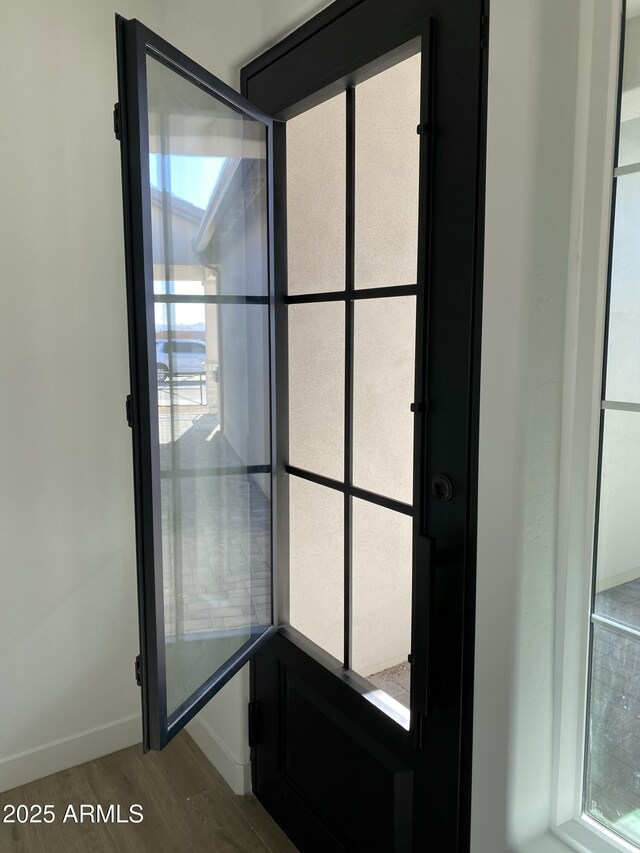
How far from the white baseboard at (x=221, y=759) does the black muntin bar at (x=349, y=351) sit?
2.41 feet

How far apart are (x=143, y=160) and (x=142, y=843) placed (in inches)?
72.6

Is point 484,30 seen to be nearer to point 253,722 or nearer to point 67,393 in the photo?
point 67,393

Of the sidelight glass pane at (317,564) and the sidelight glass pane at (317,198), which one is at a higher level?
the sidelight glass pane at (317,198)

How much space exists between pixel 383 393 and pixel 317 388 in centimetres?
18

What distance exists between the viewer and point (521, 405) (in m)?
1.11

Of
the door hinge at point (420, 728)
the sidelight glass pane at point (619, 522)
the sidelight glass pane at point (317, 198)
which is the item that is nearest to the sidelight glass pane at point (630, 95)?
the sidelight glass pane at point (619, 522)

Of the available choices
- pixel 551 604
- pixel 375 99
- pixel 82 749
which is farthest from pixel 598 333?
pixel 82 749

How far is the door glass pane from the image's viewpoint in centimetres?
146

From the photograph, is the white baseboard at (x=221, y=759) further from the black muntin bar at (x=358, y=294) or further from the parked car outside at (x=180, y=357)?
the black muntin bar at (x=358, y=294)

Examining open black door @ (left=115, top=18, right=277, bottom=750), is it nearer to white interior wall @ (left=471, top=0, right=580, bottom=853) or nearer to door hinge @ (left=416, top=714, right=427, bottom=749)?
door hinge @ (left=416, top=714, right=427, bottom=749)

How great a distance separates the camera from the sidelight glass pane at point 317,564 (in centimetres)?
169

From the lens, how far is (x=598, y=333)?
3.76 ft

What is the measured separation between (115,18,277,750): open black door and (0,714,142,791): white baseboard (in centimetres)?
93

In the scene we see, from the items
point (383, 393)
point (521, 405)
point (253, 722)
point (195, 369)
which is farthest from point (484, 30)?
point (253, 722)
